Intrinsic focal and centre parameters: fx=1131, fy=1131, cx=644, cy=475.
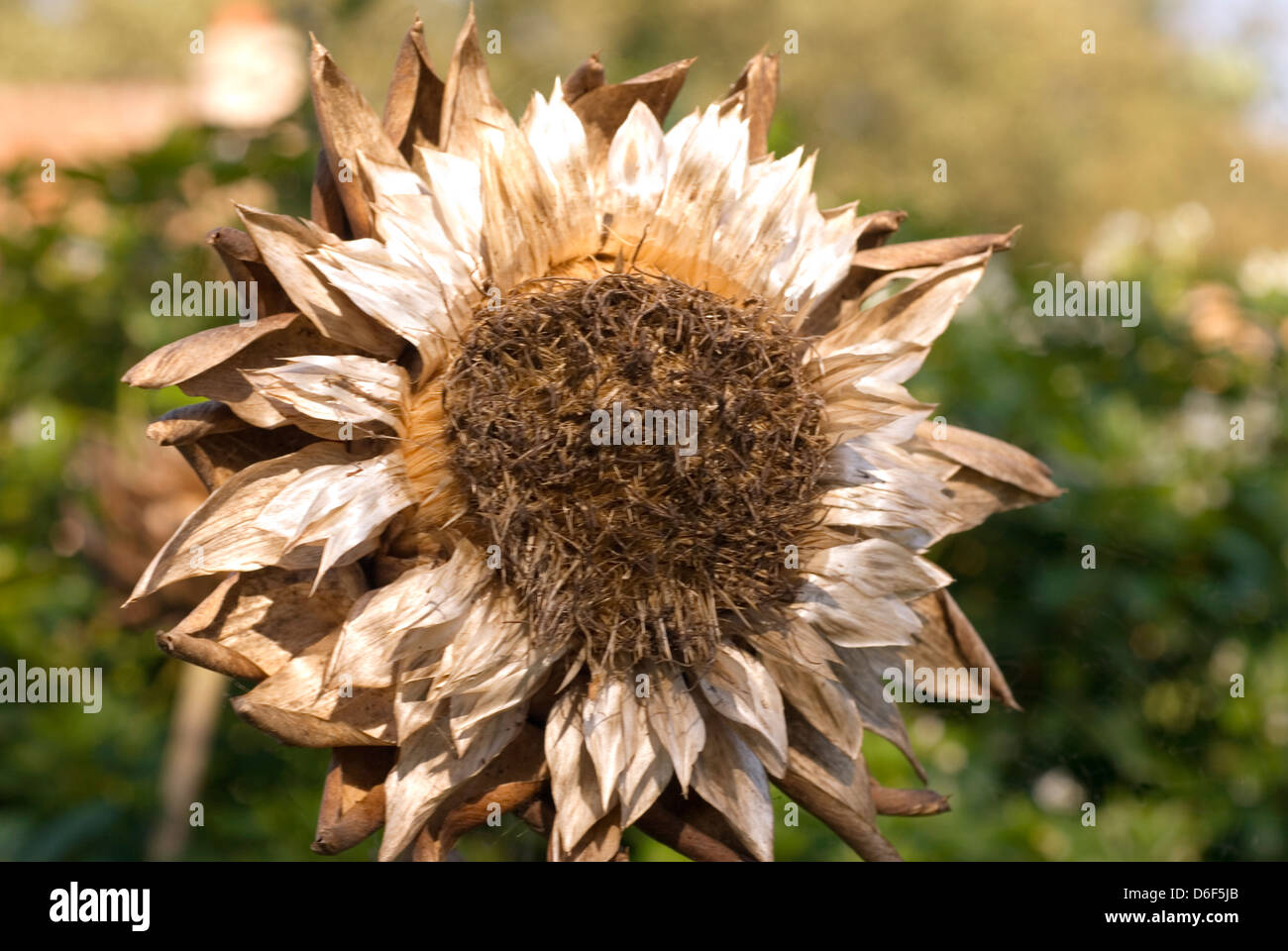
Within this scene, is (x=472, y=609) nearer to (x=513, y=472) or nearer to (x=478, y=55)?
(x=513, y=472)

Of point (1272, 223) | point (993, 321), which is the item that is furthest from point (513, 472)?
point (1272, 223)

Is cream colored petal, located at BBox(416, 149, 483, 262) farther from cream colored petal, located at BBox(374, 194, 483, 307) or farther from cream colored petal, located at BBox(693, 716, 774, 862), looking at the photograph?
cream colored petal, located at BBox(693, 716, 774, 862)

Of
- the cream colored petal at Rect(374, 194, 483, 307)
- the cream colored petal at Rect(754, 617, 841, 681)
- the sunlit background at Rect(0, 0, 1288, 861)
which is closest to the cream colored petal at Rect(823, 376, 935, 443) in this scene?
the cream colored petal at Rect(754, 617, 841, 681)

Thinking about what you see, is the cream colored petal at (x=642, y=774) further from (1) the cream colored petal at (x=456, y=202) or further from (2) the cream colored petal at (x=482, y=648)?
(1) the cream colored petal at (x=456, y=202)

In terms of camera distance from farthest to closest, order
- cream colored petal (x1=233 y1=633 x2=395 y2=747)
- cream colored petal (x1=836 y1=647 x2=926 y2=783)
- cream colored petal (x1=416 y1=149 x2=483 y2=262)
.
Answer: cream colored petal (x1=836 y1=647 x2=926 y2=783) < cream colored petal (x1=416 y1=149 x2=483 y2=262) < cream colored petal (x1=233 y1=633 x2=395 y2=747)

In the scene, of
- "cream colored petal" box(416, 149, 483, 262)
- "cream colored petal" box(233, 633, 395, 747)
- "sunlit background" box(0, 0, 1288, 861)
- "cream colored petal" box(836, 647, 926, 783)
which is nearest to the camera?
"cream colored petal" box(233, 633, 395, 747)

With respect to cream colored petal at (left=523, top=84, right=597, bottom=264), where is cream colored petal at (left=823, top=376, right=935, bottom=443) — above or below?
below

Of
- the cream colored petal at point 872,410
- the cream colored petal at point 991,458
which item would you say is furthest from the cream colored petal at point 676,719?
the cream colored petal at point 991,458

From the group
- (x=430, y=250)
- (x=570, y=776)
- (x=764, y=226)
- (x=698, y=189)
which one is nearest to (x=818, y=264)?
(x=764, y=226)
